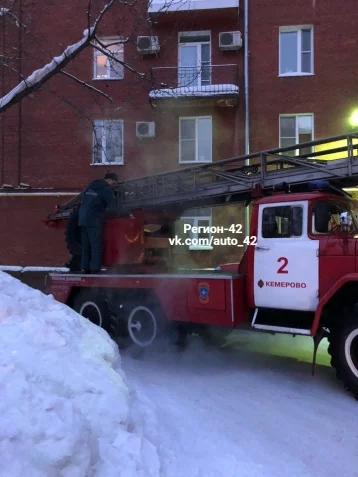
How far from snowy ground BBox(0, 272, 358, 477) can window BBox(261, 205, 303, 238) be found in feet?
6.03

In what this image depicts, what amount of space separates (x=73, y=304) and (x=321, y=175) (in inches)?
198

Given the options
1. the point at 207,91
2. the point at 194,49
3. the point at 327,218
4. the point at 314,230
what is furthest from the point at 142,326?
the point at 194,49

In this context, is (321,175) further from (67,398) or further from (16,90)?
(16,90)

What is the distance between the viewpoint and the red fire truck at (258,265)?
557 cm

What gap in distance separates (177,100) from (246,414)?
12502mm

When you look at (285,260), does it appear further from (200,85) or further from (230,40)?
(230,40)

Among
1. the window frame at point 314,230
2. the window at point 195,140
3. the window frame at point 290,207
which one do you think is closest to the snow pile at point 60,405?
the window frame at point 290,207

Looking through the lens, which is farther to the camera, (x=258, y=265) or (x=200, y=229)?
(x=200, y=229)

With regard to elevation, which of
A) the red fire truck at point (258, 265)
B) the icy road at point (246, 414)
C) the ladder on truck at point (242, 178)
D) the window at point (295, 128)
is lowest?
the icy road at point (246, 414)

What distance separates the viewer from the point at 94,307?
8.26 m

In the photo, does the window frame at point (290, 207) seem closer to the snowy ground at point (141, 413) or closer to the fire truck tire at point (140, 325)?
the snowy ground at point (141, 413)

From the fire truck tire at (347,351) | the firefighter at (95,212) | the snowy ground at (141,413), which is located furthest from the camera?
the firefighter at (95,212)

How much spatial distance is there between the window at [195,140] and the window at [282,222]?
10.1 metres

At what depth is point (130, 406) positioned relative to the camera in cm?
369
